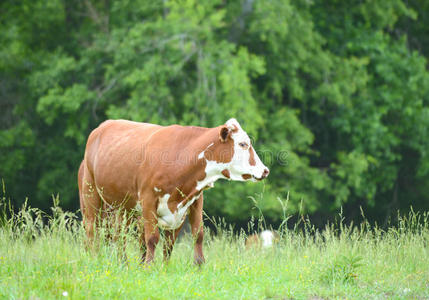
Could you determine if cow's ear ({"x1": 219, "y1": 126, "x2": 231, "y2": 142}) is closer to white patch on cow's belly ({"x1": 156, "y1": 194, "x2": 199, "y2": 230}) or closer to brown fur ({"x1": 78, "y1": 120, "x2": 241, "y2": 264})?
brown fur ({"x1": 78, "y1": 120, "x2": 241, "y2": 264})

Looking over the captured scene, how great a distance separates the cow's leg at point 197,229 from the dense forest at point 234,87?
6.46m

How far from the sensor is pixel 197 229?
574 cm

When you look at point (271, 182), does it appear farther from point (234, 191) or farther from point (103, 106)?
point (103, 106)

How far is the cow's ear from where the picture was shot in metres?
5.54

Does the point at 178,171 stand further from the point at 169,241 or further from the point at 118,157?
the point at 118,157

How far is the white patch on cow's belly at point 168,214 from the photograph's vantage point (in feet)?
18.7

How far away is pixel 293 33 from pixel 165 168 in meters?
9.58

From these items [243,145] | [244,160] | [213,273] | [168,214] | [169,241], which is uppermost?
[243,145]

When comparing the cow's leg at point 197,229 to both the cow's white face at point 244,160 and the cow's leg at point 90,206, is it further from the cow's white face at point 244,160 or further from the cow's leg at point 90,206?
the cow's leg at point 90,206

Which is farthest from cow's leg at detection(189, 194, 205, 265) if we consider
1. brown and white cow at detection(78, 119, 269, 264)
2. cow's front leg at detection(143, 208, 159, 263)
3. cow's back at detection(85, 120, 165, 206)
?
cow's back at detection(85, 120, 165, 206)

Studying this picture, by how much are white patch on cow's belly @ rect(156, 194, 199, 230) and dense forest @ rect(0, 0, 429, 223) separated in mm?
6539

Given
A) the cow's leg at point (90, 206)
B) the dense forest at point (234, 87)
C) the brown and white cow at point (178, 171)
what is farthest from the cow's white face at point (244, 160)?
the dense forest at point (234, 87)

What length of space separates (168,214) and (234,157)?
94 centimetres

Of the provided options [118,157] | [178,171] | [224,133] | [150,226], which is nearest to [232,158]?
[224,133]
